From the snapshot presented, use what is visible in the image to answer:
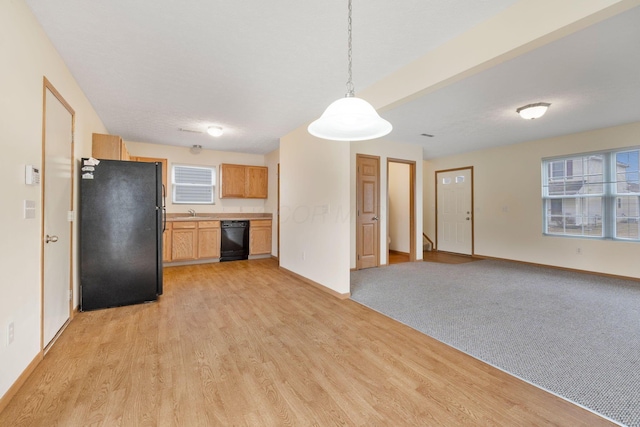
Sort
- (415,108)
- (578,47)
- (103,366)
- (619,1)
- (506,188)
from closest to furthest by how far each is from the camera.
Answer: (619,1)
(103,366)
(578,47)
(415,108)
(506,188)

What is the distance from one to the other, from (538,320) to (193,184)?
20.5ft

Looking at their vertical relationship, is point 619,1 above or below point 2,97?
above

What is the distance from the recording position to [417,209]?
596 centimetres

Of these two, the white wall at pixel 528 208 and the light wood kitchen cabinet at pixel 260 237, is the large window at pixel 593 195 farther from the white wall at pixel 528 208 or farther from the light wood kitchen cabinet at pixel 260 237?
the light wood kitchen cabinet at pixel 260 237

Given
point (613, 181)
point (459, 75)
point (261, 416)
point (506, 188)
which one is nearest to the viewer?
point (261, 416)

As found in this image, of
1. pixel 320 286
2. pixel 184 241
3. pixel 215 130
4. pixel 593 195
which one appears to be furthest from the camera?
pixel 184 241

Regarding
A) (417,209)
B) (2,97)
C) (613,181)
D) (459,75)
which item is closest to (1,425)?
Answer: (2,97)

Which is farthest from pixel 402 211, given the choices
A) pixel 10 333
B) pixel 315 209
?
pixel 10 333

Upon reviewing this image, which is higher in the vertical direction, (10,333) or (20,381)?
(10,333)

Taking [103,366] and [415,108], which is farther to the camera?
[415,108]

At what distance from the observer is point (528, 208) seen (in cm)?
558

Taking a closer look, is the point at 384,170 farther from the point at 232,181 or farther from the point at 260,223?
the point at 232,181

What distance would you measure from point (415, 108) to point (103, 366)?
422cm

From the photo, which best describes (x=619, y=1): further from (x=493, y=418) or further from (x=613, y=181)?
(x=613, y=181)
